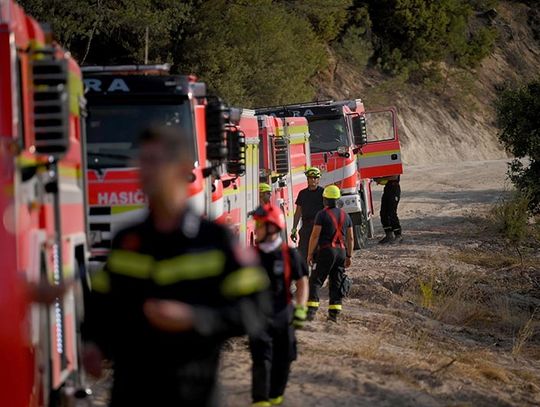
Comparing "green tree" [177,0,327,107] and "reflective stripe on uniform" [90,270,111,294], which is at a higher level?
"green tree" [177,0,327,107]

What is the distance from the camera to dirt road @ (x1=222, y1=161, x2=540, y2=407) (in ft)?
32.3

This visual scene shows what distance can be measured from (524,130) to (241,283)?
23.7m

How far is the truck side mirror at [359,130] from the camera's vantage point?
2356cm

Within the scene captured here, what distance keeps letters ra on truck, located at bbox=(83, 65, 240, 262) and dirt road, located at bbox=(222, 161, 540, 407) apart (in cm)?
173

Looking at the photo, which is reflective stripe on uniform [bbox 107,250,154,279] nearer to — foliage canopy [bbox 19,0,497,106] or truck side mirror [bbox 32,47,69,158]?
truck side mirror [bbox 32,47,69,158]

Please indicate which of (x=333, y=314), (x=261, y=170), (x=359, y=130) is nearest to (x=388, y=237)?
(x=359, y=130)

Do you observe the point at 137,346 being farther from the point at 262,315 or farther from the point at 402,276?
the point at 402,276

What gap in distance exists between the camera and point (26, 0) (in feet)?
98.5

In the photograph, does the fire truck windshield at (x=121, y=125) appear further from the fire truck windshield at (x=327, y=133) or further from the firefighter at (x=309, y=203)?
the fire truck windshield at (x=327, y=133)

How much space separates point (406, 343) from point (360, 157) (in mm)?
12135

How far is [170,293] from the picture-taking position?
467cm

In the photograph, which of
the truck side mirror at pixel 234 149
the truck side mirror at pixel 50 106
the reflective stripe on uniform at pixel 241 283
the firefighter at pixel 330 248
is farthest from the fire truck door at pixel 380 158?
the reflective stripe on uniform at pixel 241 283

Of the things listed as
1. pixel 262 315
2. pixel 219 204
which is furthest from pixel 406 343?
pixel 262 315

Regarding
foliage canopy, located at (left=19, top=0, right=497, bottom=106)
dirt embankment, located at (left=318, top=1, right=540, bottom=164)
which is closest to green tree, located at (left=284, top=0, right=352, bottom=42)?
foliage canopy, located at (left=19, top=0, right=497, bottom=106)
